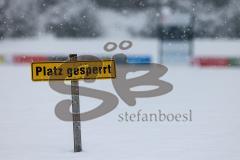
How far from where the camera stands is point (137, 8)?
129 feet

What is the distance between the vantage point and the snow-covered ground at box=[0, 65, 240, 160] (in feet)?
24.1

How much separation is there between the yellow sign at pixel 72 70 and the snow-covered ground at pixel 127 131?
100 cm

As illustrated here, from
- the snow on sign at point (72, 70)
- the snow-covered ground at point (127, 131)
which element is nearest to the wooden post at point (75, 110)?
the snow on sign at point (72, 70)

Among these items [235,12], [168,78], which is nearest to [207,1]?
[235,12]

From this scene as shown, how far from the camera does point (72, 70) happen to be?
7.20 meters

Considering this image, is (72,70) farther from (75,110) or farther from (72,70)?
(75,110)

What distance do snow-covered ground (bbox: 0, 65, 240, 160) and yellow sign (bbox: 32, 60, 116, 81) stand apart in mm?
998

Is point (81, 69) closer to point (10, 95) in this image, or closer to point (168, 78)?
point (10, 95)

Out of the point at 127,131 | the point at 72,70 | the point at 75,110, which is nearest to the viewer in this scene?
the point at 72,70

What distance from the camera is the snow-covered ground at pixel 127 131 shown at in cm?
734

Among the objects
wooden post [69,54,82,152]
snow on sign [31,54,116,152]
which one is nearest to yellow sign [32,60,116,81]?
snow on sign [31,54,116,152]

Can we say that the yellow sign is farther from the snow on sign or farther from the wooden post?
the wooden post

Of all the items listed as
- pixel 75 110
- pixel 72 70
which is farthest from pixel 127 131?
pixel 72 70

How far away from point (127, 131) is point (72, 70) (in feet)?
6.92
